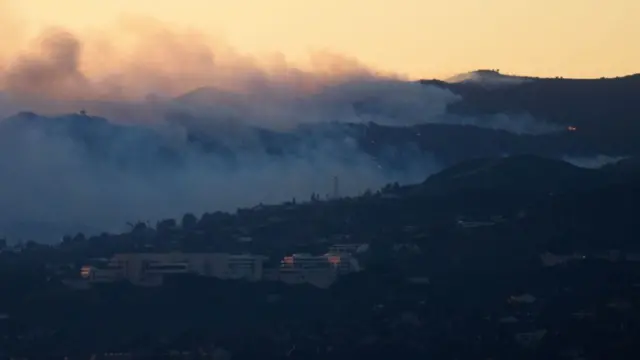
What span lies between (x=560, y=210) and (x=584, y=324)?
90.1 ft

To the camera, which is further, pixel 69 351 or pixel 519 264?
pixel 519 264

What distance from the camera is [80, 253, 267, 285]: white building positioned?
9438 cm

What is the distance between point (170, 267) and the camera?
96188 millimetres

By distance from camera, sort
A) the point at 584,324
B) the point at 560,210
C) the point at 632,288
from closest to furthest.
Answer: the point at 584,324 < the point at 632,288 < the point at 560,210

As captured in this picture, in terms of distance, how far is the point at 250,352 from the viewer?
7544 cm

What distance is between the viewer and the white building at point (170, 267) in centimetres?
9438

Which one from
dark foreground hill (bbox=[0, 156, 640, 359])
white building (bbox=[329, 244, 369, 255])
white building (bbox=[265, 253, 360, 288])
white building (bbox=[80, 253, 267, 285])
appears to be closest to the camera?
dark foreground hill (bbox=[0, 156, 640, 359])

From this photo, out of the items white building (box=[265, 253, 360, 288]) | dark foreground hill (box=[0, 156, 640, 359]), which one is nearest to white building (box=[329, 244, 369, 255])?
dark foreground hill (box=[0, 156, 640, 359])

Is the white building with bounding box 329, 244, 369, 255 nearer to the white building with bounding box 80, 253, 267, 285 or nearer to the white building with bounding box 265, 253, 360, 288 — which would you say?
the white building with bounding box 265, 253, 360, 288

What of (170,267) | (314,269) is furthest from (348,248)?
(170,267)

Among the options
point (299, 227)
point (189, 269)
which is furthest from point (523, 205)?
point (189, 269)

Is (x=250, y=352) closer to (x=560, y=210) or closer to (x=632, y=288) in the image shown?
(x=632, y=288)

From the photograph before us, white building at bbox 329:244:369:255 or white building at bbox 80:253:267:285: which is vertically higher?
white building at bbox 329:244:369:255

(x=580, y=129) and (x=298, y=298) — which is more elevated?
(x=580, y=129)
